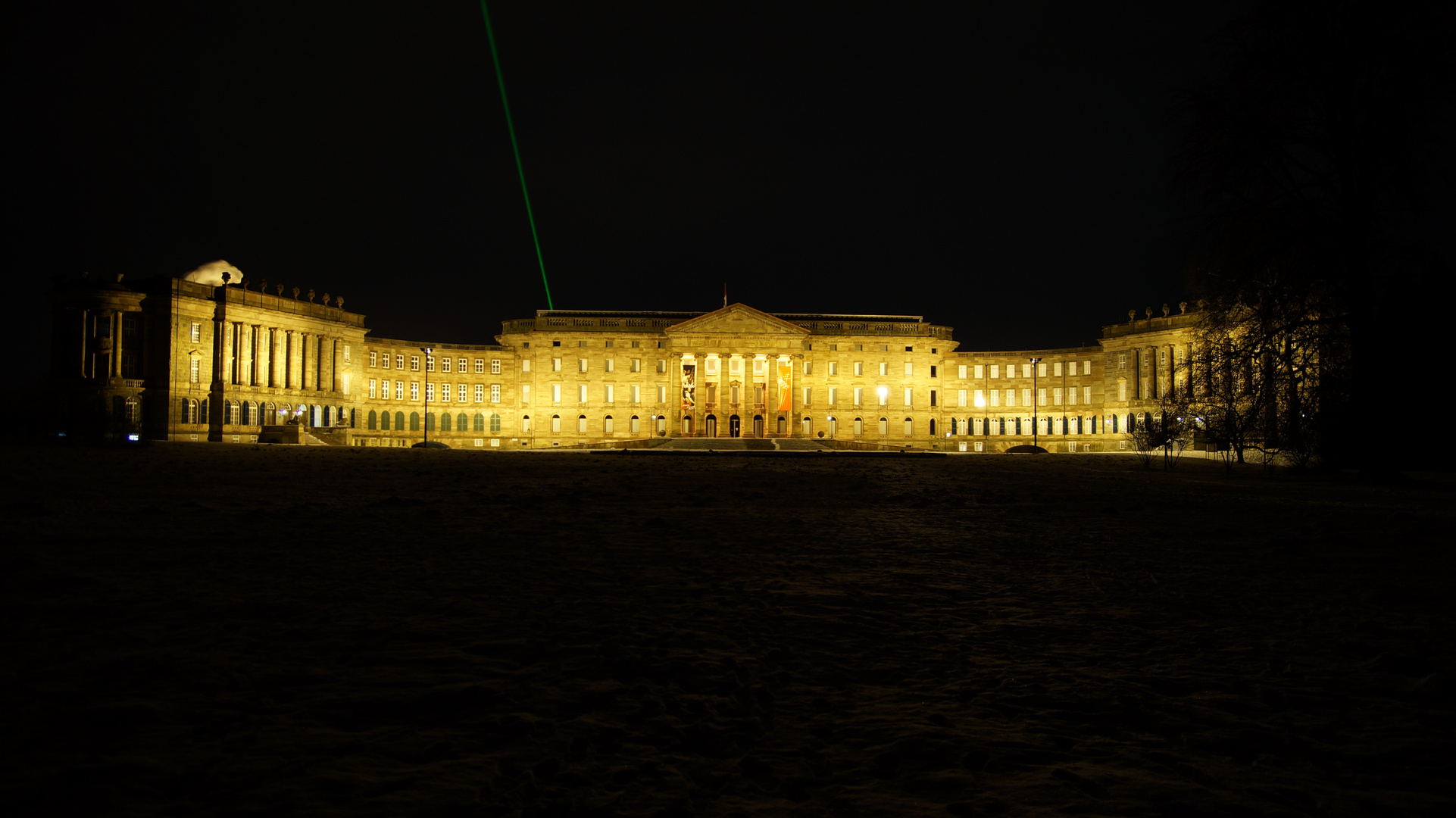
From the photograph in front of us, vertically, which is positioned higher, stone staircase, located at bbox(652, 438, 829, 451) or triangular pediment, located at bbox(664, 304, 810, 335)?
triangular pediment, located at bbox(664, 304, 810, 335)

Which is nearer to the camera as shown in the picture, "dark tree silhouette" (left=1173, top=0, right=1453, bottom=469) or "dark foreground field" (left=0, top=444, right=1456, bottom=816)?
"dark foreground field" (left=0, top=444, right=1456, bottom=816)

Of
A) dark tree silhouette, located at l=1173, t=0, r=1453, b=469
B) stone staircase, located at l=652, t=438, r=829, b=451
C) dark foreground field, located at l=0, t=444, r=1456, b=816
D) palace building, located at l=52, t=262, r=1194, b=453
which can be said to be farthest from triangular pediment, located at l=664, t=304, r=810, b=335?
dark foreground field, located at l=0, t=444, r=1456, b=816

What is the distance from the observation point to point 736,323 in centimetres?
7556

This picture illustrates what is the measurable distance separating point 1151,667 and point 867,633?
159 cm

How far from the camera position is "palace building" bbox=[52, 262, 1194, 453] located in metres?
71.7

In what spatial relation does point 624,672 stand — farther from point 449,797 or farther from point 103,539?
point 103,539

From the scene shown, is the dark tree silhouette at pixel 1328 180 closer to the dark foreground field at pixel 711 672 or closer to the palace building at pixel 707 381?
the dark foreground field at pixel 711 672

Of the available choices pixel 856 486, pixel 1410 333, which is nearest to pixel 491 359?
pixel 856 486

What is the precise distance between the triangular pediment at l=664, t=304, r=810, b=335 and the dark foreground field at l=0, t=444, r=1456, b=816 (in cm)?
6652

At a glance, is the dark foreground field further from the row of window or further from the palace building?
the row of window

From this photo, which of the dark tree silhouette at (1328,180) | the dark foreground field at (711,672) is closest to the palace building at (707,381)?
the dark tree silhouette at (1328,180)

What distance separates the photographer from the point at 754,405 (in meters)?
77.8

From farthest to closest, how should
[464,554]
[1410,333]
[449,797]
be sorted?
1. [1410,333]
2. [464,554]
3. [449,797]

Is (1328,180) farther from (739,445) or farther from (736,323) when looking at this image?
(736,323)
